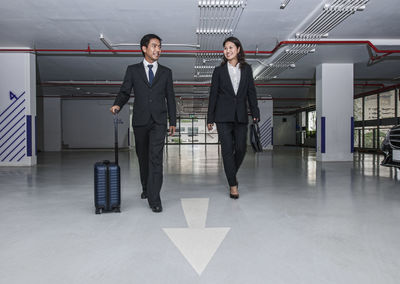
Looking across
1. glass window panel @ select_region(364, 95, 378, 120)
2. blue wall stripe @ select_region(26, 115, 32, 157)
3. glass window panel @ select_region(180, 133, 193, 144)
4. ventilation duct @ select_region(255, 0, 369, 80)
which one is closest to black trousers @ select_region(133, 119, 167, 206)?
ventilation duct @ select_region(255, 0, 369, 80)

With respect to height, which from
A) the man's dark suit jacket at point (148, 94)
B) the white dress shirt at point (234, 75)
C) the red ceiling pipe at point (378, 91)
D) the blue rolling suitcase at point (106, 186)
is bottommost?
the blue rolling suitcase at point (106, 186)

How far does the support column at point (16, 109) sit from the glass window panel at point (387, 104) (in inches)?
449

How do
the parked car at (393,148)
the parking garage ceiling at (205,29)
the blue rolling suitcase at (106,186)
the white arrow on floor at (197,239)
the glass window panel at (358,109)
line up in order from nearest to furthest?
the white arrow on floor at (197,239) → the blue rolling suitcase at (106,186) → the parked car at (393,148) → the parking garage ceiling at (205,29) → the glass window panel at (358,109)

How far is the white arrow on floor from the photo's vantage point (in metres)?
1.58

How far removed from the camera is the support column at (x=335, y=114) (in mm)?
8273

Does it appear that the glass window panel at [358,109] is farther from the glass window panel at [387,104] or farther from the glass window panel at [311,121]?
the glass window panel at [311,121]

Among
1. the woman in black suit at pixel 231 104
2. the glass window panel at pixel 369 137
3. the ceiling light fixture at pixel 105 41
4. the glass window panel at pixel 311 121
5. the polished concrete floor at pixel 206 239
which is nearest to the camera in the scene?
the polished concrete floor at pixel 206 239

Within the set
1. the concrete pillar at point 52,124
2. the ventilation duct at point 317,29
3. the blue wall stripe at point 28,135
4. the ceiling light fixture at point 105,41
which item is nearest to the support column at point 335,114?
the ventilation duct at point 317,29

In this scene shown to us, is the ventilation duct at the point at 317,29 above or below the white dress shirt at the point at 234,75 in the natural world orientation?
above

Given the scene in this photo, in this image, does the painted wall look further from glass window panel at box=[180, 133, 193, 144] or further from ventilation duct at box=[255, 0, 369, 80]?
ventilation duct at box=[255, 0, 369, 80]

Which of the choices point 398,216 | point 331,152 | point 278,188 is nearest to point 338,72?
point 331,152

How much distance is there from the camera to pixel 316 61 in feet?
27.1

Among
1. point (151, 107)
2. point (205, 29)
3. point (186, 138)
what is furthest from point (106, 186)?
point (186, 138)

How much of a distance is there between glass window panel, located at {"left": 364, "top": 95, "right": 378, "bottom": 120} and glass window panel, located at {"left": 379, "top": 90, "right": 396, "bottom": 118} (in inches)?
11.8
